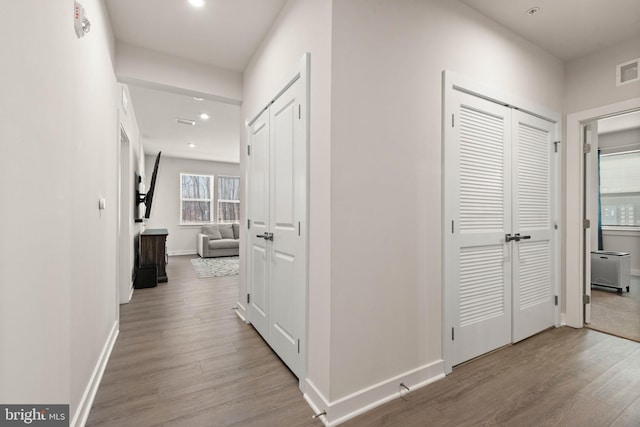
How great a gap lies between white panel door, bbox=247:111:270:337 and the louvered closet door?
1.49 meters

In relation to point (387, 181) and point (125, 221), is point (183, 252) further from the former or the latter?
point (387, 181)

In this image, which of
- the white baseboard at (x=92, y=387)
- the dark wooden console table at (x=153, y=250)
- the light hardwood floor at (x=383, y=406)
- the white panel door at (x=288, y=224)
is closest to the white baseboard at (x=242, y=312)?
the light hardwood floor at (x=383, y=406)

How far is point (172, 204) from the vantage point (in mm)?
8117

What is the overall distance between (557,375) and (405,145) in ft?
→ 6.59

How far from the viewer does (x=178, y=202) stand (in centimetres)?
819

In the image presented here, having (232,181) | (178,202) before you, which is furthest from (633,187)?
(178,202)

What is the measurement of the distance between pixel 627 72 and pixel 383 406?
365 centimetres

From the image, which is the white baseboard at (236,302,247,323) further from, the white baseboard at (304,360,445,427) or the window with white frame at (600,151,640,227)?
the window with white frame at (600,151,640,227)

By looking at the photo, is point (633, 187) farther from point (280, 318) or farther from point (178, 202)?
point (178, 202)

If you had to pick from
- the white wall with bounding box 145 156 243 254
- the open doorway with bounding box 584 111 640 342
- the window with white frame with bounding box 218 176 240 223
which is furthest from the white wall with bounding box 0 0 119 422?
the window with white frame with bounding box 218 176 240 223

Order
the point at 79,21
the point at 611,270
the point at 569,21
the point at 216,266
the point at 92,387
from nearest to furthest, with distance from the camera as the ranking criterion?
the point at 79,21 < the point at 92,387 < the point at 569,21 < the point at 611,270 < the point at 216,266

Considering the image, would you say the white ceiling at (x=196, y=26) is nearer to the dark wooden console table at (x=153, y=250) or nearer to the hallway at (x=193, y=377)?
the hallway at (x=193, y=377)

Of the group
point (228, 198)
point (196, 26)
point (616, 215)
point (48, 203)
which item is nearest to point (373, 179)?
point (48, 203)

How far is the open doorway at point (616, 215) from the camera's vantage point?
412cm
